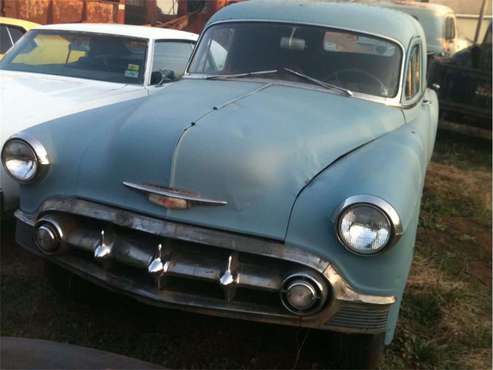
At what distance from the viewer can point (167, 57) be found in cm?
519

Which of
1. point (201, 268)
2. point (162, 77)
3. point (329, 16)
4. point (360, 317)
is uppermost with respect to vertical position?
point (329, 16)

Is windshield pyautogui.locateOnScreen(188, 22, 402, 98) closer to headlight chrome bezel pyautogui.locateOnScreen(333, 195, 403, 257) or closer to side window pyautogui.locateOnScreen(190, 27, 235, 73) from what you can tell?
side window pyautogui.locateOnScreen(190, 27, 235, 73)

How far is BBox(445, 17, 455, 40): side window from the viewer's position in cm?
1423

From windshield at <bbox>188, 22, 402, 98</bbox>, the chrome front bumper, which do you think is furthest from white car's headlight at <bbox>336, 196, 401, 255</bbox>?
windshield at <bbox>188, 22, 402, 98</bbox>

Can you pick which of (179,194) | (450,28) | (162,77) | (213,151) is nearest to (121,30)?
(162,77)

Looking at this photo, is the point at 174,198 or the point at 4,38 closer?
the point at 174,198

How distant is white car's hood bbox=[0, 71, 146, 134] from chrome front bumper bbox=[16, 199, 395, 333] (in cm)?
130

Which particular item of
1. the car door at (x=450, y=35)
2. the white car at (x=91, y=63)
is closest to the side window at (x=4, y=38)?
the white car at (x=91, y=63)

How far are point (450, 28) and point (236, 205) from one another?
14.3m

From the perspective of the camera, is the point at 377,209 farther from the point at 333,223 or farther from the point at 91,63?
the point at 91,63

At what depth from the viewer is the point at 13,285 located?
326cm

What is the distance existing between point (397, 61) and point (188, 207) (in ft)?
6.36

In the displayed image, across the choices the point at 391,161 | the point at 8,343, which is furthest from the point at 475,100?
Answer: the point at 8,343

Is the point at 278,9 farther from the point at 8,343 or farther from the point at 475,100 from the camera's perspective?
the point at 475,100
